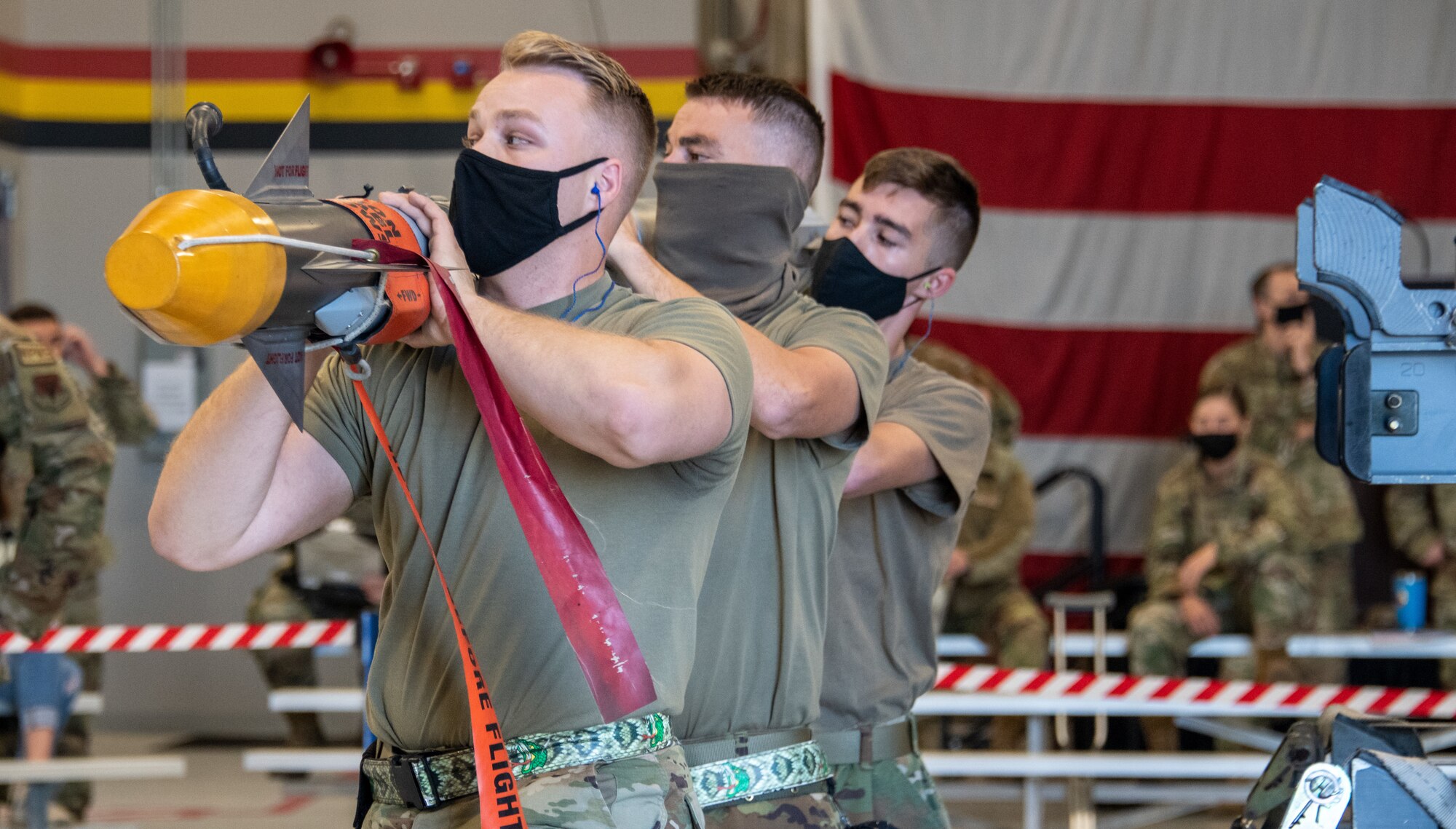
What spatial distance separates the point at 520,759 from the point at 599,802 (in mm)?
105

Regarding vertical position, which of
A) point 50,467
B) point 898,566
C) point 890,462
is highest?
point 890,462

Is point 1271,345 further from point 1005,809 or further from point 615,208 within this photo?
point 615,208

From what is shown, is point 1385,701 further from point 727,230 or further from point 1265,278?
point 727,230

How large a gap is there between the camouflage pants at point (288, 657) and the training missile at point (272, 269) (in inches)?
188

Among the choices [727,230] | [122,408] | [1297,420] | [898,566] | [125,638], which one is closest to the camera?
[727,230]

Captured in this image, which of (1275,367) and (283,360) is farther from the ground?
(283,360)

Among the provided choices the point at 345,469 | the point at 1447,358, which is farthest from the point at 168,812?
the point at 1447,358

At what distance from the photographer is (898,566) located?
281cm

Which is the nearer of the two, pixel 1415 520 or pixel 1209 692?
pixel 1209 692

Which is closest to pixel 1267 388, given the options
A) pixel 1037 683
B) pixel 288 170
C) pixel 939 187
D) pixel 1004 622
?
pixel 1004 622

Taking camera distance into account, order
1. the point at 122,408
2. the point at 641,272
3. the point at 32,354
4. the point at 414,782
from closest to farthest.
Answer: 1. the point at 414,782
2. the point at 641,272
3. the point at 32,354
4. the point at 122,408

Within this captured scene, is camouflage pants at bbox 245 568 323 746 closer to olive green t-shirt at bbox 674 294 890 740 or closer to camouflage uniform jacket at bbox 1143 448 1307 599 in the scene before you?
camouflage uniform jacket at bbox 1143 448 1307 599

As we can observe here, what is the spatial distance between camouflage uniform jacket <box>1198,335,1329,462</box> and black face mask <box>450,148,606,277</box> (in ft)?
15.6

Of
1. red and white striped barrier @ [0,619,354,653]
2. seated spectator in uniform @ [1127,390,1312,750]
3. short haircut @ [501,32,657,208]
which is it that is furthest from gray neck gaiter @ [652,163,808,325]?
seated spectator in uniform @ [1127,390,1312,750]
